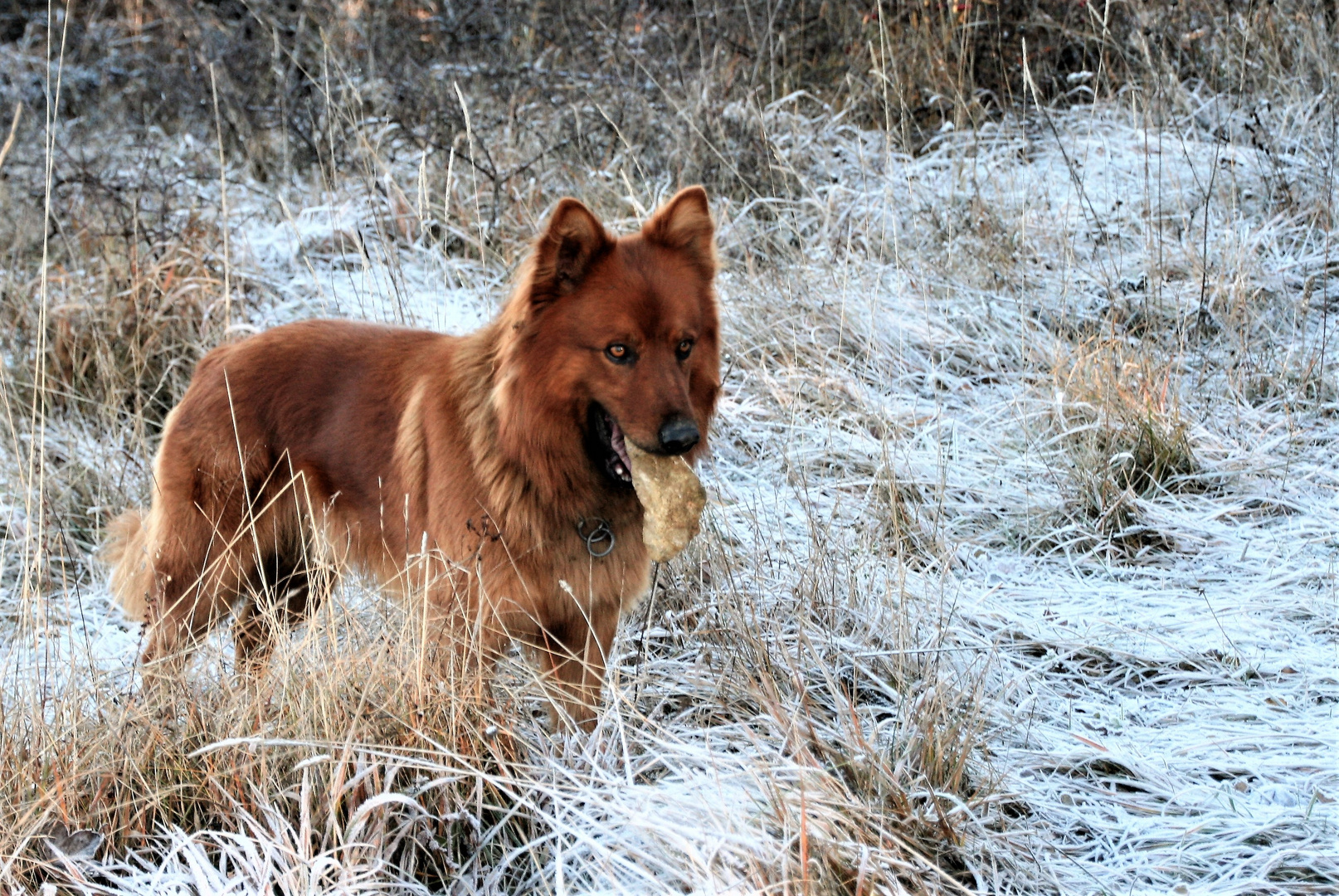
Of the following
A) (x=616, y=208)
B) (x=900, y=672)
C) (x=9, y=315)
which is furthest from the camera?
(x=616, y=208)

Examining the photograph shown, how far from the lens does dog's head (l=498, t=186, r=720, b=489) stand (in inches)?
106

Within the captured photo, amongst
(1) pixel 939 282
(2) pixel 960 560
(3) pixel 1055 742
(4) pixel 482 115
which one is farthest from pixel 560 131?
(3) pixel 1055 742

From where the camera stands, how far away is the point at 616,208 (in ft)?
19.3

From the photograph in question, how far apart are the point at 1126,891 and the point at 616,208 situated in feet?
14.6

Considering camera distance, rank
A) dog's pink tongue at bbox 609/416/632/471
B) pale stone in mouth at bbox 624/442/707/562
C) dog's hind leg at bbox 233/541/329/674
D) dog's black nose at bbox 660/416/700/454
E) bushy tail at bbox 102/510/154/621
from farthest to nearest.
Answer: bushy tail at bbox 102/510/154/621 → dog's hind leg at bbox 233/541/329/674 → dog's pink tongue at bbox 609/416/632/471 → pale stone in mouth at bbox 624/442/707/562 → dog's black nose at bbox 660/416/700/454

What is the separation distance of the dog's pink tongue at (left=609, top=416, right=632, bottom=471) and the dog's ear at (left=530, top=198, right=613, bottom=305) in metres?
0.37

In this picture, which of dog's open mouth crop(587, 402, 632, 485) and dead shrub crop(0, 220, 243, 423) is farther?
dead shrub crop(0, 220, 243, 423)

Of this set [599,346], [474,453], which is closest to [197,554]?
[474,453]

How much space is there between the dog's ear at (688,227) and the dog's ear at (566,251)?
16cm

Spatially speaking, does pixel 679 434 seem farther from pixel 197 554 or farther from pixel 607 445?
pixel 197 554

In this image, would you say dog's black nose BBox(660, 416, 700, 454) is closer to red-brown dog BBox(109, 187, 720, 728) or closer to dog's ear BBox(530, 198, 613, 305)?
red-brown dog BBox(109, 187, 720, 728)

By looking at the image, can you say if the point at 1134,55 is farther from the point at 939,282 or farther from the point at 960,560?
the point at 960,560

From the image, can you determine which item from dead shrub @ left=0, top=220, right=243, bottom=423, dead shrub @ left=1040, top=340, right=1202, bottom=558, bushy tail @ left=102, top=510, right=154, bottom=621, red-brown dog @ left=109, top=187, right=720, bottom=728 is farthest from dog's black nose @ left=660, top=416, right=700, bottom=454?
dead shrub @ left=0, top=220, right=243, bottom=423

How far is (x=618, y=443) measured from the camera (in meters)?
2.84
